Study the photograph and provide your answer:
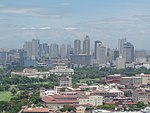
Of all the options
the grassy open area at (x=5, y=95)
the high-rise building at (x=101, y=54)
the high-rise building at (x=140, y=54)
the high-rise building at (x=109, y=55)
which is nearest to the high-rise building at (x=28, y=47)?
the high-rise building at (x=101, y=54)

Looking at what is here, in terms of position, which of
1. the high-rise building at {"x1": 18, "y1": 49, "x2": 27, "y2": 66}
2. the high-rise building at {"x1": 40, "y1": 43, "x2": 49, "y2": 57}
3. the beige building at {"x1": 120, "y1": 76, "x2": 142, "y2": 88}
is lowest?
the beige building at {"x1": 120, "y1": 76, "x2": 142, "y2": 88}

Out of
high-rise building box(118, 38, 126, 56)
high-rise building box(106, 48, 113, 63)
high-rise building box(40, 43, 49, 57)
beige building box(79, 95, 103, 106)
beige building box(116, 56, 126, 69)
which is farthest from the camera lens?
high-rise building box(40, 43, 49, 57)

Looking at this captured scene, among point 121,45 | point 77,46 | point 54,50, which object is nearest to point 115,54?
point 121,45

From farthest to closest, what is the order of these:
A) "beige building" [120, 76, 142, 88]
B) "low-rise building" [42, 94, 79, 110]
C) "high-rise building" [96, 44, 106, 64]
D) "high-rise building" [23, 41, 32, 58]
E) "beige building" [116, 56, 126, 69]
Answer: "high-rise building" [23, 41, 32, 58] < "high-rise building" [96, 44, 106, 64] < "beige building" [116, 56, 126, 69] < "beige building" [120, 76, 142, 88] < "low-rise building" [42, 94, 79, 110]

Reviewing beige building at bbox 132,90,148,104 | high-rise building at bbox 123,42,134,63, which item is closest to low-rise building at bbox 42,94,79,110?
beige building at bbox 132,90,148,104

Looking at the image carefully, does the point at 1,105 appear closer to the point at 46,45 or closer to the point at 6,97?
the point at 6,97

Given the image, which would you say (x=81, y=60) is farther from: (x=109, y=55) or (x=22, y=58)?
(x=22, y=58)

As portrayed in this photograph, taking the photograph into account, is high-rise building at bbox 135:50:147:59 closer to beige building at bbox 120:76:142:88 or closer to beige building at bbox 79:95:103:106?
beige building at bbox 120:76:142:88
